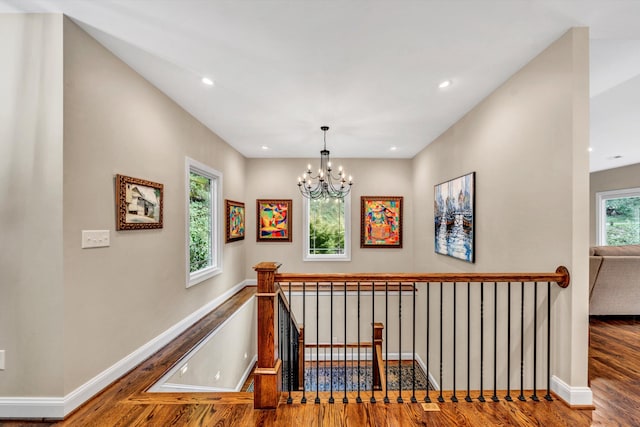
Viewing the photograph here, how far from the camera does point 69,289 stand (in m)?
1.81

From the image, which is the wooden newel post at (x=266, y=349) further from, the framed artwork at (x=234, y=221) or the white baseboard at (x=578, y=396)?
the framed artwork at (x=234, y=221)

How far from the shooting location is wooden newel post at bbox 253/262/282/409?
6.21 feet

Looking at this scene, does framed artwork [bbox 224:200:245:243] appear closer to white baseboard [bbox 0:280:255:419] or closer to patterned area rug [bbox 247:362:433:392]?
white baseboard [bbox 0:280:255:419]

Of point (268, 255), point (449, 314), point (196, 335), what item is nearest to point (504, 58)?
point (449, 314)

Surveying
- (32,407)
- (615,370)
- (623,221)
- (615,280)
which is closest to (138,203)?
(32,407)

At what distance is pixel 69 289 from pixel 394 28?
270 centimetres

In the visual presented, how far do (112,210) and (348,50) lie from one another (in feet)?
7.06

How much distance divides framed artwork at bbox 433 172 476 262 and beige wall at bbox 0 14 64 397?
360 cm

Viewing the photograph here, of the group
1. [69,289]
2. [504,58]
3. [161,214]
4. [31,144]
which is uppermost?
[504,58]

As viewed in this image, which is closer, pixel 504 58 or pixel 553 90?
pixel 553 90

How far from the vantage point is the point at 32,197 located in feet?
5.85

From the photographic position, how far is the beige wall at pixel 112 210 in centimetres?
185

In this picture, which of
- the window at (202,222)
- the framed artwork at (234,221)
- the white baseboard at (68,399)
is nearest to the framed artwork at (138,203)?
the window at (202,222)

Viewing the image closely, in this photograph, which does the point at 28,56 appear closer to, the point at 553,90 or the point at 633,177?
the point at 553,90
